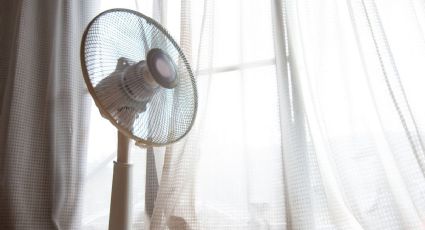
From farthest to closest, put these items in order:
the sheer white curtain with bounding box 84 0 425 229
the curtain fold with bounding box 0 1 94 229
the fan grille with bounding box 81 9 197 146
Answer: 1. the curtain fold with bounding box 0 1 94 229
2. the sheer white curtain with bounding box 84 0 425 229
3. the fan grille with bounding box 81 9 197 146

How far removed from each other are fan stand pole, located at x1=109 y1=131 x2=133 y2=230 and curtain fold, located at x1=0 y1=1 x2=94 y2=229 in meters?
0.54

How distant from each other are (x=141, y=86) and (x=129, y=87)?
3 cm

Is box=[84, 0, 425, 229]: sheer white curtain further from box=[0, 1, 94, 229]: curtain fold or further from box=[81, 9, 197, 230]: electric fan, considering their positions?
box=[0, 1, 94, 229]: curtain fold

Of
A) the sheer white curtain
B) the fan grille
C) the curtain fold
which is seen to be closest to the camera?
the fan grille

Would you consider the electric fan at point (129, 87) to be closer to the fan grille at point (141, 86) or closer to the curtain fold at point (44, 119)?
the fan grille at point (141, 86)

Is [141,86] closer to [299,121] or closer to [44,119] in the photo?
[299,121]

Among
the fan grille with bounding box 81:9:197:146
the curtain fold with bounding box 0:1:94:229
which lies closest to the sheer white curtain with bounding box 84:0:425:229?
the fan grille with bounding box 81:9:197:146

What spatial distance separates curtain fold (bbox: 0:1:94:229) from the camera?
122 centimetres

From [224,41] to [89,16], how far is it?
0.77m

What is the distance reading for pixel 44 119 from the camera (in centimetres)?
133

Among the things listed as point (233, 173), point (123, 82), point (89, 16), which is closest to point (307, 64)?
point (233, 173)

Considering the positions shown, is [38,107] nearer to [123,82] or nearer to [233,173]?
[123,82]

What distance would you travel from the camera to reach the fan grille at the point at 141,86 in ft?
2.44

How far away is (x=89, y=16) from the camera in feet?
4.93
